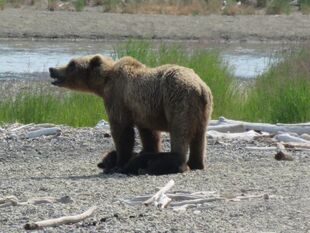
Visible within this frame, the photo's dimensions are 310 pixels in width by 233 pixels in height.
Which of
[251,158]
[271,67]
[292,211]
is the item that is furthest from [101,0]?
[292,211]

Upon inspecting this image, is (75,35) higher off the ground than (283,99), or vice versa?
(283,99)

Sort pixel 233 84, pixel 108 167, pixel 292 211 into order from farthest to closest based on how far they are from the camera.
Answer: pixel 233 84, pixel 108 167, pixel 292 211

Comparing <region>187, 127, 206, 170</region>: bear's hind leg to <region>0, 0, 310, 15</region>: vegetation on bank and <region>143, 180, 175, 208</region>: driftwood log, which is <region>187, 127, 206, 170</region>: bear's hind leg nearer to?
<region>143, 180, 175, 208</region>: driftwood log

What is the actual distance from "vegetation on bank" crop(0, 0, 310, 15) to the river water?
264 inches

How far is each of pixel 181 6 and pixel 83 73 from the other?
35619 millimetres

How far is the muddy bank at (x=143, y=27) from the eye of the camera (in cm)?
4084

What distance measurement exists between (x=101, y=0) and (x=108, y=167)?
119 feet

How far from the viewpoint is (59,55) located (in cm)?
3403

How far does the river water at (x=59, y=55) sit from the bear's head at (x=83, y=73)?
14127 millimetres

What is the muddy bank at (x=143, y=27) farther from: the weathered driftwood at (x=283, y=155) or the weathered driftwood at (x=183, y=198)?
the weathered driftwood at (x=183, y=198)

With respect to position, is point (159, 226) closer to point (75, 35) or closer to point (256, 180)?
point (256, 180)

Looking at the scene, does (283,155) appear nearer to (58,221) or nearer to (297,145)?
(297,145)

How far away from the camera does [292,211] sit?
9.85m

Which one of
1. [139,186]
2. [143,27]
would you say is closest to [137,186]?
[139,186]
